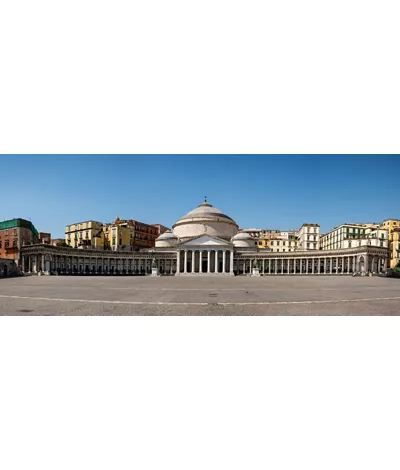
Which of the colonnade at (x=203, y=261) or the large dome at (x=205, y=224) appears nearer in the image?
the colonnade at (x=203, y=261)

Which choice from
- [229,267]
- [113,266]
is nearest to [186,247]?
[229,267]

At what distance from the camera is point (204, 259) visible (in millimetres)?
41938

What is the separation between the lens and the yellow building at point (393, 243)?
34.4 meters

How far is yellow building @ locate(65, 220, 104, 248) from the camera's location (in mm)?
40953

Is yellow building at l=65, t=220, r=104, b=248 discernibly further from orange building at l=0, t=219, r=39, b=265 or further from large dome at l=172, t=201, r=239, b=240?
large dome at l=172, t=201, r=239, b=240

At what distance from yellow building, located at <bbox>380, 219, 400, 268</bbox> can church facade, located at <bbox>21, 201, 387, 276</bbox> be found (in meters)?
0.76

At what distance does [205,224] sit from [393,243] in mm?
29087

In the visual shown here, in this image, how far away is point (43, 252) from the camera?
105ft

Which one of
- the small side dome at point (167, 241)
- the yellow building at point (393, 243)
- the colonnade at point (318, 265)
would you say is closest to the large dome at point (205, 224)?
the small side dome at point (167, 241)

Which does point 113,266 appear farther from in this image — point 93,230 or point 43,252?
point 43,252

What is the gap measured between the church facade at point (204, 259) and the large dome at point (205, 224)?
0.27m

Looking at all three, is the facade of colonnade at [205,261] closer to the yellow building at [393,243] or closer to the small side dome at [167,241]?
the yellow building at [393,243]

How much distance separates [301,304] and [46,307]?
7885mm

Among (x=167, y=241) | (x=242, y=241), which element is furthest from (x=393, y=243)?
(x=167, y=241)
